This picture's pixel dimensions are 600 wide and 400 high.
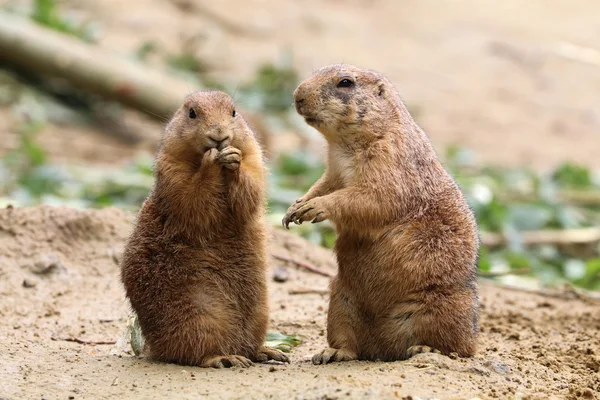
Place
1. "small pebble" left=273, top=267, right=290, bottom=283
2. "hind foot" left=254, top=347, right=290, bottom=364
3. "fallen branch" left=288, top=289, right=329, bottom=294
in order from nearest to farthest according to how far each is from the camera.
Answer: "hind foot" left=254, top=347, right=290, bottom=364 < "fallen branch" left=288, top=289, right=329, bottom=294 < "small pebble" left=273, top=267, right=290, bottom=283

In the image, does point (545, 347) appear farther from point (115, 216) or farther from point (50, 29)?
point (50, 29)

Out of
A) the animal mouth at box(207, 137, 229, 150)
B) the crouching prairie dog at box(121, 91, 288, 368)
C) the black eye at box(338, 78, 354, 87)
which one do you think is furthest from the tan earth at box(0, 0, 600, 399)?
the black eye at box(338, 78, 354, 87)

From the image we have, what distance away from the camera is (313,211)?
17.8ft

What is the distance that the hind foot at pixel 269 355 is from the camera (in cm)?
581

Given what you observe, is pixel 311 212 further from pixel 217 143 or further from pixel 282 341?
pixel 282 341

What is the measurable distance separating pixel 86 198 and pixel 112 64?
3.88 meters

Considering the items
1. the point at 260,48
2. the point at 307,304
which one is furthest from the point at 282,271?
the point at 260,48

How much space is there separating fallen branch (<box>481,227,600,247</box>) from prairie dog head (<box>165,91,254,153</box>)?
568 centimetres

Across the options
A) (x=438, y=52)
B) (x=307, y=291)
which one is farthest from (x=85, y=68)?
(x=438, y=52)

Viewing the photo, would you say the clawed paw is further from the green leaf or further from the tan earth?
the green leaf

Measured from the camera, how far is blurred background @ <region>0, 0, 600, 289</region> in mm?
11117

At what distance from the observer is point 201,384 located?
16.3 feet

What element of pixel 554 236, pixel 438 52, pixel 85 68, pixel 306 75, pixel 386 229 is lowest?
pixel 386 229

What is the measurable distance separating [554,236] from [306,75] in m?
7.53
